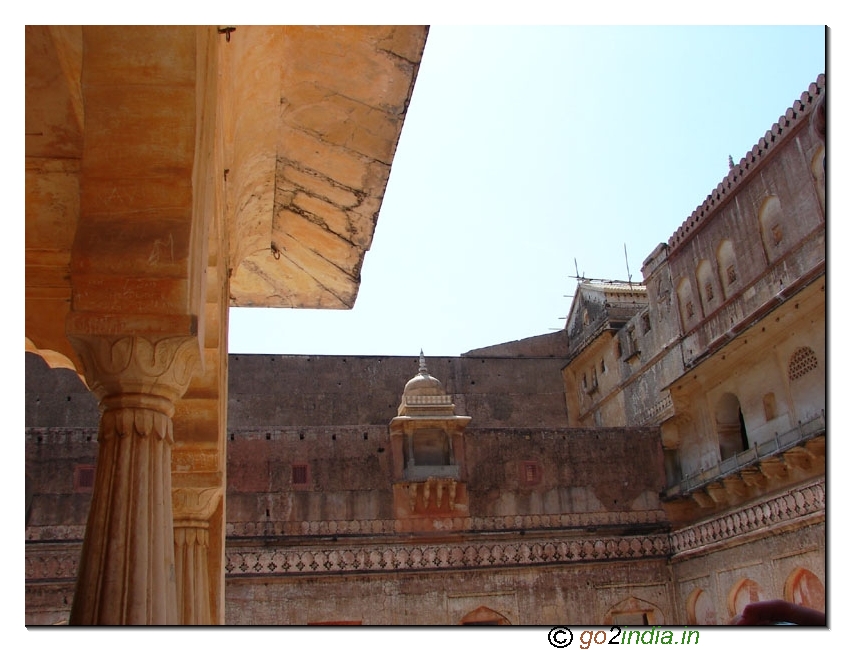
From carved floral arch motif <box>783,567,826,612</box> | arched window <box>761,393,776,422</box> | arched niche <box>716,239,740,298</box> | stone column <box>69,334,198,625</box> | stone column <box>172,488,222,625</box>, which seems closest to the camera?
stone column <box>69,334,198,625</box>

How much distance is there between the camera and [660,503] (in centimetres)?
1405

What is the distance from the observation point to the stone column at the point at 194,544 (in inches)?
159

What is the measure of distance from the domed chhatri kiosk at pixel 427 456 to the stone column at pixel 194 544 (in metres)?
8.99

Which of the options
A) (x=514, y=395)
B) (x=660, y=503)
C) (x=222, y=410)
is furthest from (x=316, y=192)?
(x=514, y=395)

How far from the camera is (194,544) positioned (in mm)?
4270

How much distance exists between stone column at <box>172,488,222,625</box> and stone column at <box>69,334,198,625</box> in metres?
1.71

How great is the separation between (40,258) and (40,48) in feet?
2.83

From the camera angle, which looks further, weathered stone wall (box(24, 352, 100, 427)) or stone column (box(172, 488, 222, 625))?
weathered stone wall (box(24, 352, 100, 427))

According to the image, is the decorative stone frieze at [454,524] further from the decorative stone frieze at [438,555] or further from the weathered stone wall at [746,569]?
the weathered stone wall at [746,569]

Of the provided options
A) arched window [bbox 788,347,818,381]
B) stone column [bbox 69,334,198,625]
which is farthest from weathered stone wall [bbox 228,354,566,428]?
stone column [bbox 69,334,198,625]

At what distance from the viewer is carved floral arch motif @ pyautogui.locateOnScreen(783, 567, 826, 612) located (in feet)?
33.2

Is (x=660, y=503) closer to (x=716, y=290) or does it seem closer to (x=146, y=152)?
(x=716, y=290)

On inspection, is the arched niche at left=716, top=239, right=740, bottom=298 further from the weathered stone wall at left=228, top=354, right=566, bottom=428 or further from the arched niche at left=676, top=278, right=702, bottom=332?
the weathered stone wall at left=228, top=354, right=566, bottom=428

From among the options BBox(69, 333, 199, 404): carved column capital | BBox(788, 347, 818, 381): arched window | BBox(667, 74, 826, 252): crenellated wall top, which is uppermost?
BBox(667, 74, 826, 252): crenellated wall top
